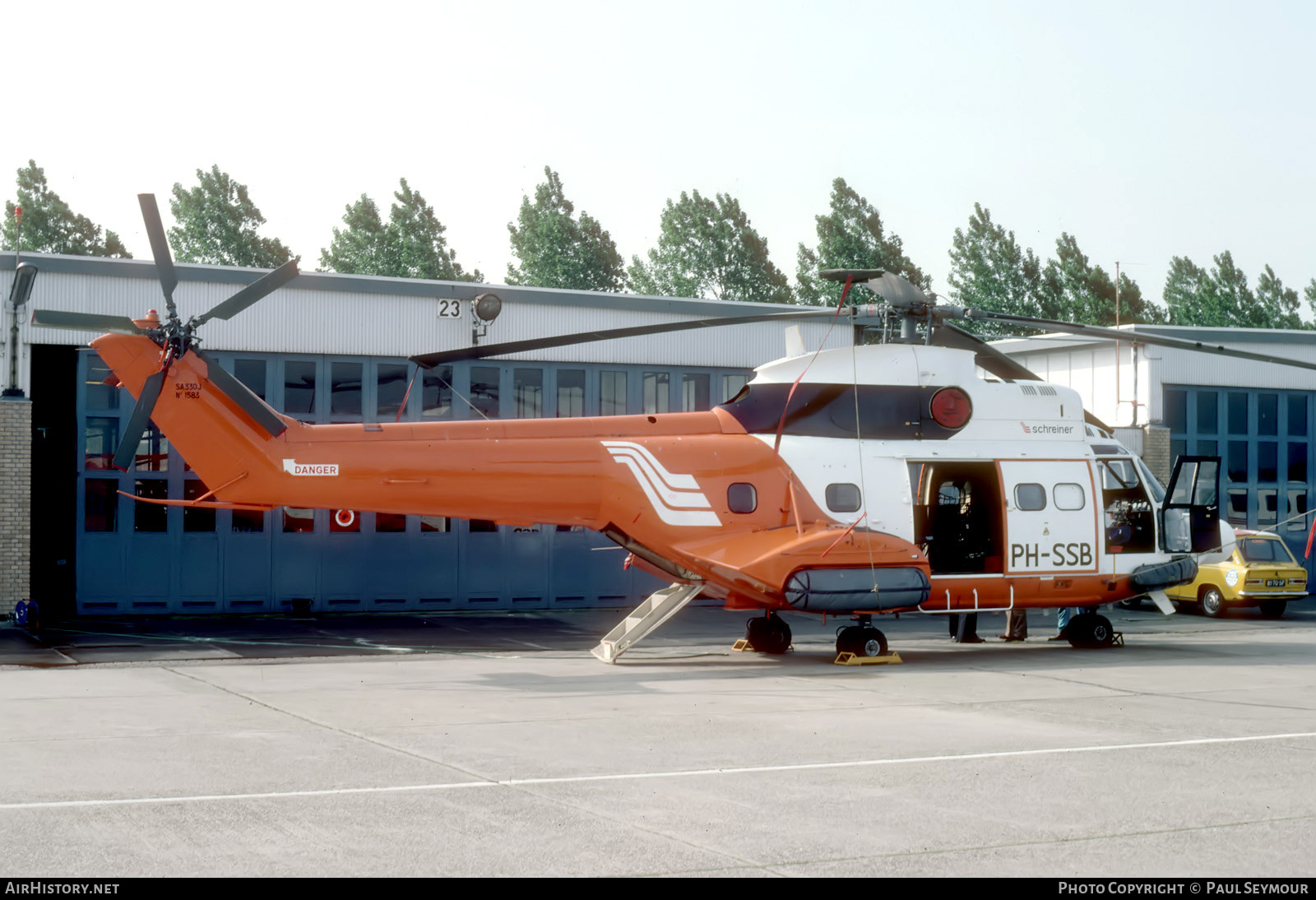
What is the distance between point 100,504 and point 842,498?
13.3m

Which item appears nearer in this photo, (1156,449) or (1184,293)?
(1156,449)

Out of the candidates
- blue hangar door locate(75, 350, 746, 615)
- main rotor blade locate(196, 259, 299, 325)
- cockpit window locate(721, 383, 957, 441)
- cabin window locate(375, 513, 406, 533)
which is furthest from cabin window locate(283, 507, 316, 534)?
cockpit window locate(721, 383, 957, 441)

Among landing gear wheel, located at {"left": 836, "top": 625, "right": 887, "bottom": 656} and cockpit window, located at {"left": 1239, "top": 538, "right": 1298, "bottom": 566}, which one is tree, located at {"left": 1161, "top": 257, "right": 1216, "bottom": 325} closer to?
cockpit window, located at {"left": 1239, "top": 538, "right": 1298, "bottom": 566}

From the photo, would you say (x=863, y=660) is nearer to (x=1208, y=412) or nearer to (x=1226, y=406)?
(x=1208, y=412)

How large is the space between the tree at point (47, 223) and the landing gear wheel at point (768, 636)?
185 ft

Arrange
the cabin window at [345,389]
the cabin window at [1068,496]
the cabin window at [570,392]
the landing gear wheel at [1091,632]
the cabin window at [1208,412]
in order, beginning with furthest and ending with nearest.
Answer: the cabin window at [1208,412]
the cabin window at [570,392]
the cabin window at [345,389]
the landing gear wheel at [1091,632]
the cabin window at [1068,496]

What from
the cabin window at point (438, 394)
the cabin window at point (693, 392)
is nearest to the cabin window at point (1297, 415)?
the cabin window at point (693, 392)

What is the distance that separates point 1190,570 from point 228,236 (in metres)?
57.7

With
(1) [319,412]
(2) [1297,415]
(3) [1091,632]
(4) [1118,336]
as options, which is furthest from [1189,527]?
(2) [1297,415]

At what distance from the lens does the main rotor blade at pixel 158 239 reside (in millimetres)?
13258

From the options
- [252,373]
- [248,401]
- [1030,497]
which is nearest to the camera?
[248,401]

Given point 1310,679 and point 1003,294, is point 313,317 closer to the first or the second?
point 1310,679

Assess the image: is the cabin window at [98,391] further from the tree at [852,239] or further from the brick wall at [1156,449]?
the tree at [852,239]

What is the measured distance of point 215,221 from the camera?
216 feet
